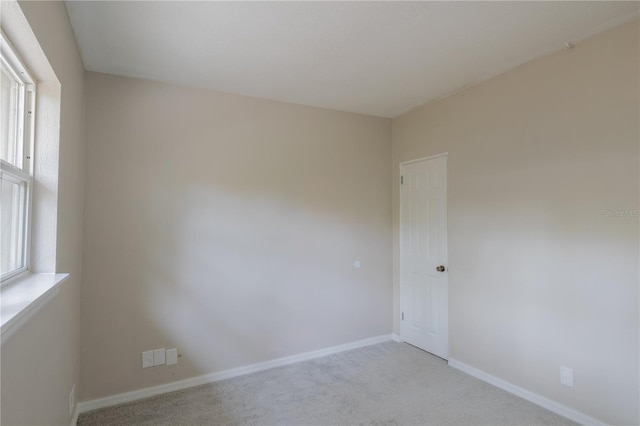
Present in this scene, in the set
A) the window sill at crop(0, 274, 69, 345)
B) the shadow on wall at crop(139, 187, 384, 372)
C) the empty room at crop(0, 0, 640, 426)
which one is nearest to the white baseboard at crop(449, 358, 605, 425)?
the empty room at crop(0, 0, 640, 426)

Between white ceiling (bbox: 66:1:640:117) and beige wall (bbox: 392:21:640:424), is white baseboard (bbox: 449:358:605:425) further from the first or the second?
white ceiling (bbox: 66:1:640:117)

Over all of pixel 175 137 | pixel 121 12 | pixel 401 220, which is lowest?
pixel 401 220

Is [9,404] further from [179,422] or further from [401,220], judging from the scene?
[401,220]

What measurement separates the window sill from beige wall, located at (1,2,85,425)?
87 millimetres

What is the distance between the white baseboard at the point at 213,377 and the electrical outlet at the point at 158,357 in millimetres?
188

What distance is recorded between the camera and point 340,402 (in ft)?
8.24

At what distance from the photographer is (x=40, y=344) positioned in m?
1.44

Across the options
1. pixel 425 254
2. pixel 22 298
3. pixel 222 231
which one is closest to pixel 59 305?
pixel 22 298

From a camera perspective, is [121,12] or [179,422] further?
[179,422]

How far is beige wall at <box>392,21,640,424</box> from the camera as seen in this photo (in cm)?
207

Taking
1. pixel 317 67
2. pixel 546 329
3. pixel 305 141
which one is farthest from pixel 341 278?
pixel 317 67

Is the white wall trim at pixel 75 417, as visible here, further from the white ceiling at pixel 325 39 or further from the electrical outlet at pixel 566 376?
the electrical outlet at pixel 566 376

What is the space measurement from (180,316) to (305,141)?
6.57 feet

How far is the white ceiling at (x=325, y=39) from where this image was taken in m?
1.91
